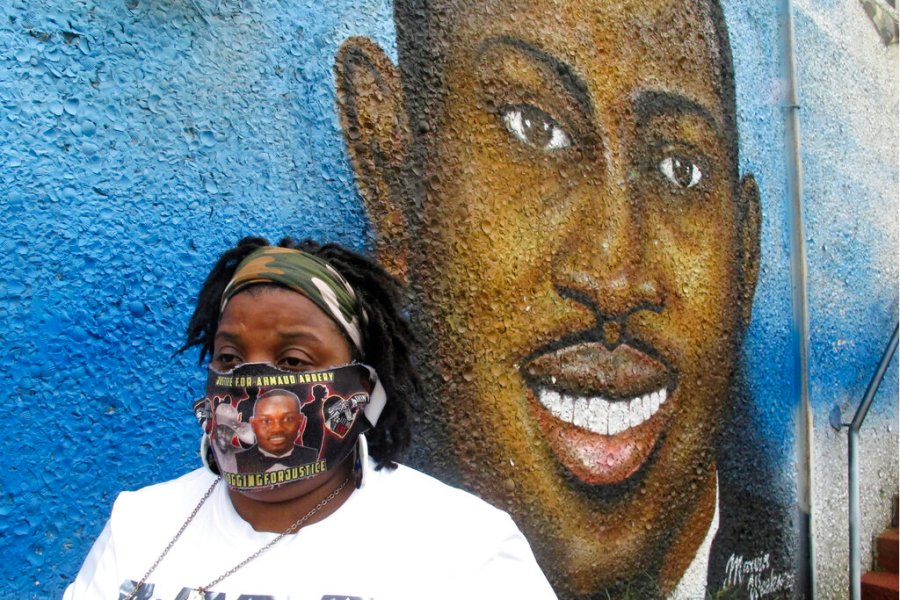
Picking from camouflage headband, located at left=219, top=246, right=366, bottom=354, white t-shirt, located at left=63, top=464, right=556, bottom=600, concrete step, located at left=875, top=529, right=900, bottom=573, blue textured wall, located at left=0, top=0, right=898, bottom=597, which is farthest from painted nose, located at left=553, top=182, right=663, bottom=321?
concrete step, located at left=875, top=529, right=900, bottom=573

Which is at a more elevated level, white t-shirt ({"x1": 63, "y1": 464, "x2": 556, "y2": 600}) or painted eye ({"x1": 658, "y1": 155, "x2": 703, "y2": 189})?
painted eye ({"x1": 658, "y1": 155, "x2": 703, "y2": 189})

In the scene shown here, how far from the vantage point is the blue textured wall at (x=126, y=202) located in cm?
169

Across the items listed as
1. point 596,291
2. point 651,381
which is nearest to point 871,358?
point 651,381

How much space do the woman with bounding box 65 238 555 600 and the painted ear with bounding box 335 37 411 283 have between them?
86cm

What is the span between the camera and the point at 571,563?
271 cm

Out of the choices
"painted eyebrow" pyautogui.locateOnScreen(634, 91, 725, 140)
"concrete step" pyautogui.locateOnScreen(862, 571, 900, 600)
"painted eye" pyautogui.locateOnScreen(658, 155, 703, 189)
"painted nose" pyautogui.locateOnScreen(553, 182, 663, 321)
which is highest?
"painted eyebrow" pyautogui.locateOnScreen(634, 91, 725, 140)

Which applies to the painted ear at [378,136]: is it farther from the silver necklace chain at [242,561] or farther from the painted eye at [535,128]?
the silver necklace chain at [242,561]

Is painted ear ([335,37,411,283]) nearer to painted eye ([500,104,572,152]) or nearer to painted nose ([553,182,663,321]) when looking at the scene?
painted eye ([500,104,572,152])

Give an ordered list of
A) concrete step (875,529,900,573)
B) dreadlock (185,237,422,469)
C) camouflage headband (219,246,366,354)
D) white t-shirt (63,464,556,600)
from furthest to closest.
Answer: concrete step (875,529,900,573) < dreadlock (185,237,422,469) < camouflage headband (219,246,366,354) < white t-shirt (63,464,556,600)

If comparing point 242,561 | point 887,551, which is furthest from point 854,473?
point 242,561

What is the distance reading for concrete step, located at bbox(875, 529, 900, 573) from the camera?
178 inches

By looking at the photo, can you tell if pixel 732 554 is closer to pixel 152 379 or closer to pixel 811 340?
pixel 811 340

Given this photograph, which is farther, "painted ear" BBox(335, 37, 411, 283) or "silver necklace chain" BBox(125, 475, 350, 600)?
"painted ear" BBox(335, 37, 411, 283)

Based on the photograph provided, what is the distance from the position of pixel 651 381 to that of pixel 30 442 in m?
2.21
